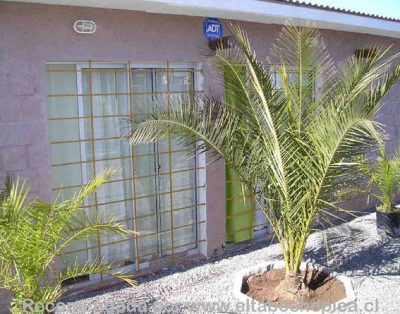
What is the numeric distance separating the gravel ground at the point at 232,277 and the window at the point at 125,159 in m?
0.50

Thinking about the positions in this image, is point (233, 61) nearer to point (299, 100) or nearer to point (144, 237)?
point (299, 100)

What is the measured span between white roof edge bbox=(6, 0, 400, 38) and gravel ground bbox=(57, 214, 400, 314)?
2969 mm

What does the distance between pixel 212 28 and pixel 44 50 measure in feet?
7.42

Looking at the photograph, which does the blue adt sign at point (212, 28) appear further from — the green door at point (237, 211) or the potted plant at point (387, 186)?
the potted plant at point (387, 186)

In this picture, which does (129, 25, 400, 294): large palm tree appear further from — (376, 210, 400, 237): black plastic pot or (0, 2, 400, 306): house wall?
(376, 210, 400, 237): black plastic pot

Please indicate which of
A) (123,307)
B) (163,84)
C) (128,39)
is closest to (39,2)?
(128,39)

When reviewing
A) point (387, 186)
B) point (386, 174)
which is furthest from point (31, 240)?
point (387, 186)

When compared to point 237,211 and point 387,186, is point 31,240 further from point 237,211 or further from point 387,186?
point 387,186

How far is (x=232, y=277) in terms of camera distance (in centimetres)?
594

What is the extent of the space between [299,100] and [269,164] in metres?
0.79

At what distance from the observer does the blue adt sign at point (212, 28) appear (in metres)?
6.23

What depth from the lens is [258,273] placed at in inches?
228

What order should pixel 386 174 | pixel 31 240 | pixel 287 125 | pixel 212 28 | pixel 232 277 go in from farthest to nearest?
pixel 386 174
pixel 212 28
pixel 232 277
pixel 287 125
pixel 31 240

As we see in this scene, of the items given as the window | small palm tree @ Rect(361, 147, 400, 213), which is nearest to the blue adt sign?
the window
